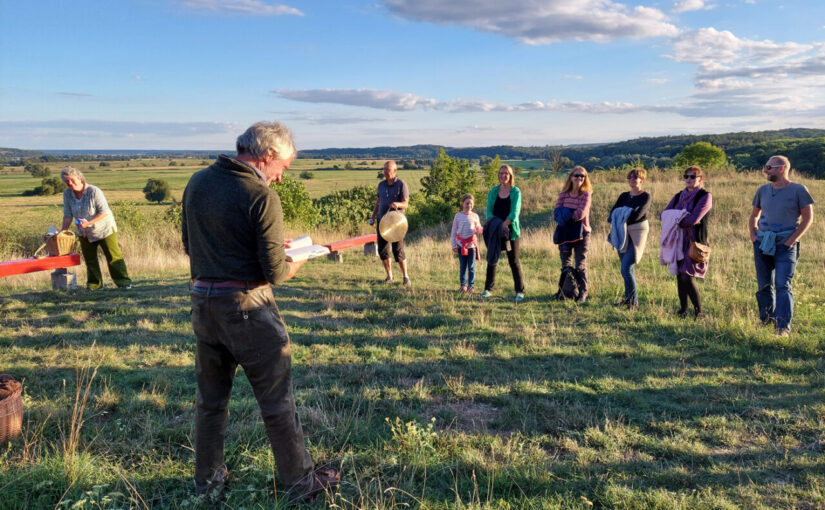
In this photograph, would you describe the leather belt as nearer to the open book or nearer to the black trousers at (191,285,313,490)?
the black trousers at (191,285,313,490)

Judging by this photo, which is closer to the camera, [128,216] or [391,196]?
[391,196]

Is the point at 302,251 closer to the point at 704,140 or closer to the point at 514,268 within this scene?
the point at 514,268

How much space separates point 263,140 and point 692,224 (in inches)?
241

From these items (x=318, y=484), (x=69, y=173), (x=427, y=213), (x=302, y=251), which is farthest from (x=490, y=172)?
(x=318, y=484)

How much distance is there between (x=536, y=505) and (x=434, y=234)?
60.2 ft

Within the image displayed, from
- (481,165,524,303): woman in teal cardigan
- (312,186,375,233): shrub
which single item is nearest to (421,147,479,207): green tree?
(312,186,375,233): shrub

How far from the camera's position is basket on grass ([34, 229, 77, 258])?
8055 mm

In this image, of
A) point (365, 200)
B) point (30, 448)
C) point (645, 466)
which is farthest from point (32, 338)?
point (365, 200)

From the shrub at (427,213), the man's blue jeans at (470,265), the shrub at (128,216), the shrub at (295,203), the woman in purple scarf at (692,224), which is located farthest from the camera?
the shrub at (427,213)

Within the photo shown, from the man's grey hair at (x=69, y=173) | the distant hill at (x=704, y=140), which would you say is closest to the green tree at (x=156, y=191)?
the distant hill at (x=704, y=140)

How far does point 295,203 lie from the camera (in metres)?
23.1

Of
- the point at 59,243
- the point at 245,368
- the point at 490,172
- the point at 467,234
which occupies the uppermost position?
the point at 490,172

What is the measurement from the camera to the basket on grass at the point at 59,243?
805cm

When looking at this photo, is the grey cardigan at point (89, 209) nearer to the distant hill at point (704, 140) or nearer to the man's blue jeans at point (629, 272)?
the man's blue jeans at point (629, 272)
